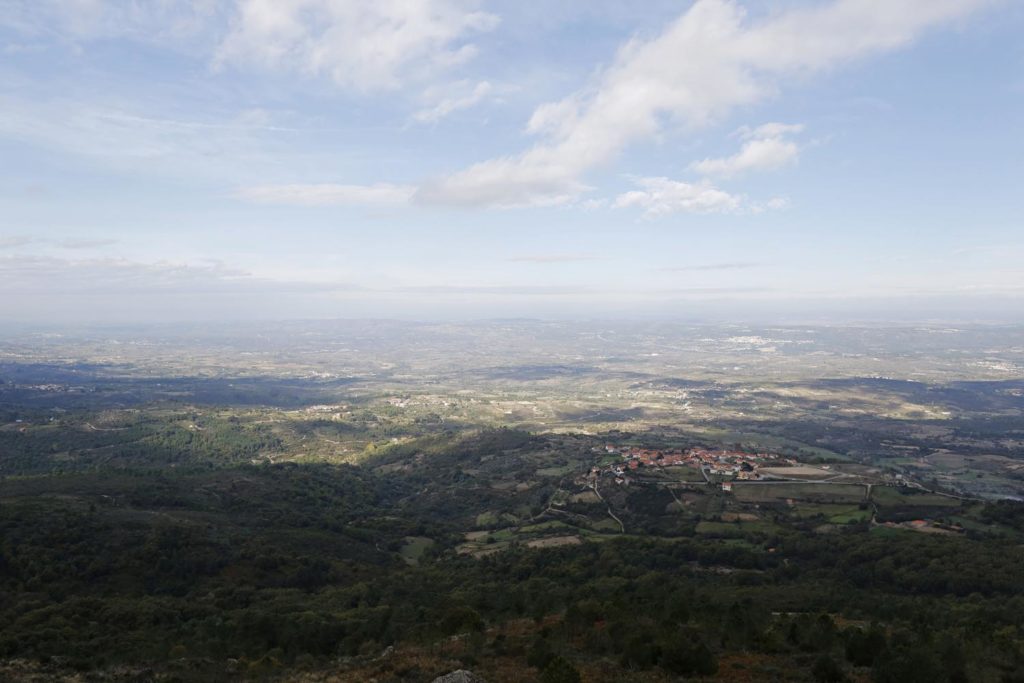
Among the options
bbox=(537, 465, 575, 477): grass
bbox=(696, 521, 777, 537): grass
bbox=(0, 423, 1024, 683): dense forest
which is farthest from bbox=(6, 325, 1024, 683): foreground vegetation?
bbox=(537, 465, 575, 477): grass

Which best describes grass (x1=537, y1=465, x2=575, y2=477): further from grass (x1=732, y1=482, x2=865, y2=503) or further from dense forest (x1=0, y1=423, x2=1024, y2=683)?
grass (x1=732, y1=482, x2=865, y2=503)

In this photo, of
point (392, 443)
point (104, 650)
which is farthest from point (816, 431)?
point (104, 650)

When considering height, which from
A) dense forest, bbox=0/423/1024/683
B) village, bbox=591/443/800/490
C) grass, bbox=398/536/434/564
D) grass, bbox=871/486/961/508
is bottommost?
grass, bbox=398/536/434/564

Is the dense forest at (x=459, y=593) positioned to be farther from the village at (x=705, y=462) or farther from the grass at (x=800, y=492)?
the village at (x=705, y=462)

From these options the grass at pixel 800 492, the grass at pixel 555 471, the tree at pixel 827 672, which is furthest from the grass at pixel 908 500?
the tree at pixel 827 672

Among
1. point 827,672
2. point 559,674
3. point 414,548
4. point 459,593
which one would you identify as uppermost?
point 559,674

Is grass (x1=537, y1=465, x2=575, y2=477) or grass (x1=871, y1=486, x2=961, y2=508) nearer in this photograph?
grass (x1=871, y1=486, x2=961, y2=508)

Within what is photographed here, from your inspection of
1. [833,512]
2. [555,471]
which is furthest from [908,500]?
[555,471]

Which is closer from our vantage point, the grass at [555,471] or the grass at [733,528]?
the grass at [733,528]

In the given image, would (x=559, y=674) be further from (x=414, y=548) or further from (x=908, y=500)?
(x=908, y=500)

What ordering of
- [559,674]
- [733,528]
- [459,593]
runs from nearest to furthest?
[559,674]
[459,593]
[733,528]
